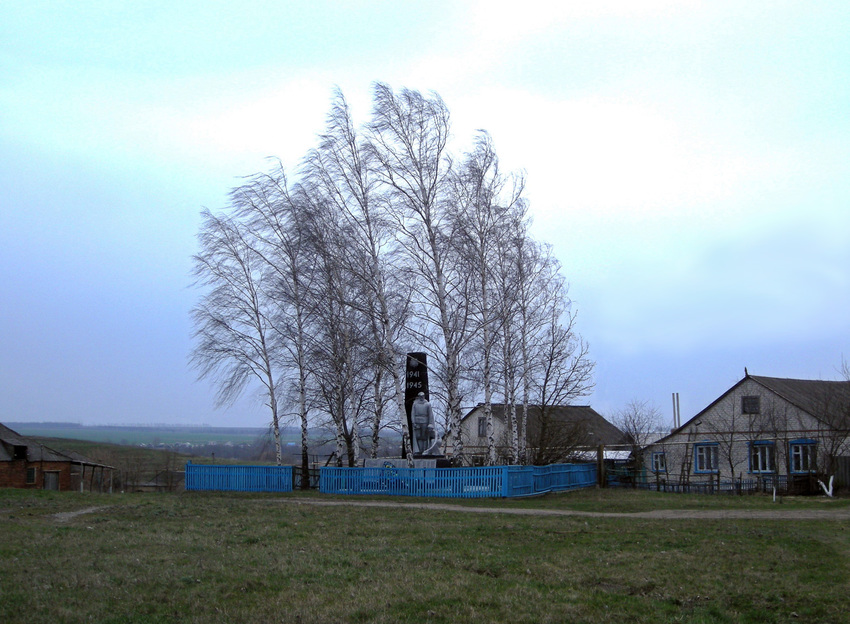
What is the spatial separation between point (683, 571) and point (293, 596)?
179 inches

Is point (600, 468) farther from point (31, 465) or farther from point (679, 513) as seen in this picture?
point (31, 465)

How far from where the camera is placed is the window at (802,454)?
97.0ft

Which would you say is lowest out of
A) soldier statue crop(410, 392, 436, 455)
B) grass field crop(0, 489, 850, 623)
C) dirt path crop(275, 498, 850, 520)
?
dirt path crop(275, 498, 850, 520)

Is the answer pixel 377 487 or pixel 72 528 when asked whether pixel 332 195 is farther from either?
pixel 72 528

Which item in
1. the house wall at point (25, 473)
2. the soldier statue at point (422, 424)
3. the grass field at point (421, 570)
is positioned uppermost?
the soldier statue at point (422, 424)

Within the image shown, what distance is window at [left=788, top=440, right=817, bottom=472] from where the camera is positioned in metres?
29.6

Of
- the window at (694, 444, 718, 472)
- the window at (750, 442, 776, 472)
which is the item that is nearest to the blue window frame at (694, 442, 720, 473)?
the window at (694, 444, 718, 472)

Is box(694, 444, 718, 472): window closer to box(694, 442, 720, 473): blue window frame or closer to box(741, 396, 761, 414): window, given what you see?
box(694, 442, 720, 473): blue window frame

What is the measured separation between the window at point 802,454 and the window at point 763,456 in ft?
2.89

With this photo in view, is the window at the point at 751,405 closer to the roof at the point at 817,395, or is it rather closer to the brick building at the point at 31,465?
the roof at the point at 817,395

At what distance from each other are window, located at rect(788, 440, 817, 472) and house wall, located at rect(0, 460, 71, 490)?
34985mm

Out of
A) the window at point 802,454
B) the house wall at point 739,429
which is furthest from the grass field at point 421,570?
the house wall at point 739,429

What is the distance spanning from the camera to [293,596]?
7945mm

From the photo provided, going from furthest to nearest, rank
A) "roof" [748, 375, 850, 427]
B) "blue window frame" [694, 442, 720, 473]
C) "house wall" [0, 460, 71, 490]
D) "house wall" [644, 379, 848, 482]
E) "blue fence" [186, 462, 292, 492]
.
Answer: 1. "house wall" [0, 460, 71, 490]
2. "blue window frame" [694, 442, 720, 473]
3. "house wall" [644, 379, 848, 482]
4. "roof" [748, 375, 850, 427]
5. "blue fence" [186, 462, 292, 492]
